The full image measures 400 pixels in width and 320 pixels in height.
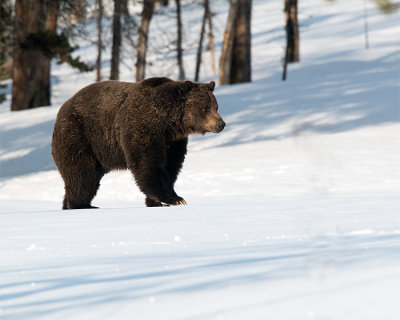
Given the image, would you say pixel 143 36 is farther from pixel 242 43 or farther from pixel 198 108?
pixel 198 108

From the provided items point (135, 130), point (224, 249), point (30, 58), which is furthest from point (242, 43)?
point (224, 249)

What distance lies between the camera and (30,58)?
21.4 meters

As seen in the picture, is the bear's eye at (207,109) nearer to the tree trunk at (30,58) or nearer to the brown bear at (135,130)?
the brown bear at (135,130)

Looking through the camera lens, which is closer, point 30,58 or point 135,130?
point 135,130

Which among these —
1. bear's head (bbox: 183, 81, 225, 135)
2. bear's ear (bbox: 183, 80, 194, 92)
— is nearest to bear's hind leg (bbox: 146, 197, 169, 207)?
bear's head (bbox: 183, 81, 225, 135)

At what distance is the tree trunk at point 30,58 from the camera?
20406 mm

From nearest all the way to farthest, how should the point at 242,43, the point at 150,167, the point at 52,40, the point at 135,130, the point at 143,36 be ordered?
the point at 150,167 → the point at 135,130 → the point at 52,40 → the point at 242,43 → the point at 143,36

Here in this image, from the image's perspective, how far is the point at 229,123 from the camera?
60.5 feet

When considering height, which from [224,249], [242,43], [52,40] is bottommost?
[242,43]

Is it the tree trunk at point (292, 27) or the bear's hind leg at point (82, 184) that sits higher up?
the bear's hind leg at point (82, 184)

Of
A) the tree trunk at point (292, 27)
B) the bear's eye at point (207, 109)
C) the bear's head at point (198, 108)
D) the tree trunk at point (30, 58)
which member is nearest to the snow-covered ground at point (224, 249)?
the bear's head at point (198, 108)

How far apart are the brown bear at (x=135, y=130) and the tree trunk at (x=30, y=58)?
12612 millimetres

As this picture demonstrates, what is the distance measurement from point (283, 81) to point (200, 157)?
10.2 meters

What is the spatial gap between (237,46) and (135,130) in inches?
688
